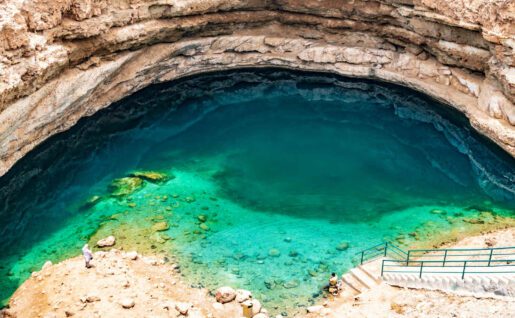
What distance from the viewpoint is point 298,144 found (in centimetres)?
3734

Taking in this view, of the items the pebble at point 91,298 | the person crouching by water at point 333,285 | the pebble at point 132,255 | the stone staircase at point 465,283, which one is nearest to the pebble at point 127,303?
the pebble at point 91,298

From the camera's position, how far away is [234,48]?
46438 millimetres

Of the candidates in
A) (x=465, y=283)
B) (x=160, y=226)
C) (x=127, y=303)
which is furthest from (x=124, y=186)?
(x=465, y=283)

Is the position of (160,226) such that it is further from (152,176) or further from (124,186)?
(152,176)

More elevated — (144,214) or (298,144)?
(298,144)

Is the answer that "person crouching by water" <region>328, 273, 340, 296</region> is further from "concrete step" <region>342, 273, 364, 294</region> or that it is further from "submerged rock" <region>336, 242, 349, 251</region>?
"submerged rock" <region>336, 242, 349, 251</region>

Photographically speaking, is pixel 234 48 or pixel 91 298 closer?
pixel 91 298

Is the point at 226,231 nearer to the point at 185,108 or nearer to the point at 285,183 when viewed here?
the point at 285,183

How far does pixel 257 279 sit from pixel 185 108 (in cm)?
2114

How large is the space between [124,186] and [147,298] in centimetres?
1119

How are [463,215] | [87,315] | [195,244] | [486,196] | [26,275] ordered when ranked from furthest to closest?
[486,196], [463,215], [195,244], [26,275], [87,315]

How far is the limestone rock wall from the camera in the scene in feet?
104

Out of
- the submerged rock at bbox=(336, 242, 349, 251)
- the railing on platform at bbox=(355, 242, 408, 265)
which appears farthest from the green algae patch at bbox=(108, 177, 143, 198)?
the railing on platform at bbox=(355, 242, 408, 265)

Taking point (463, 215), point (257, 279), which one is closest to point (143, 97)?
point (257, 279)
